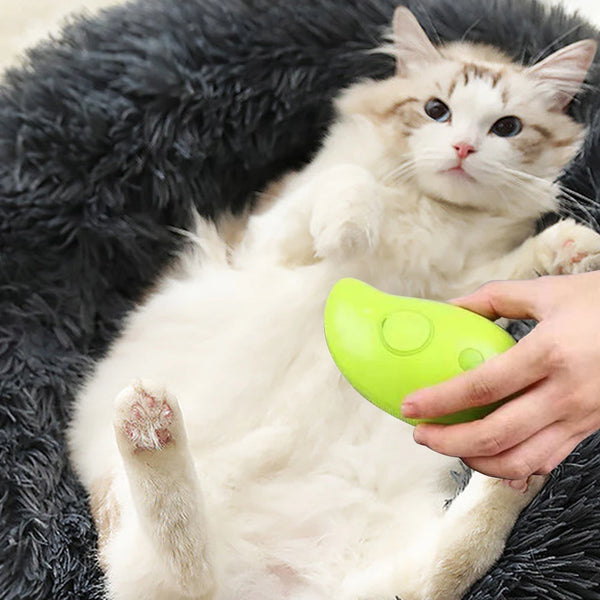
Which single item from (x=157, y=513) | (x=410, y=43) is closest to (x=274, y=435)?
(x=157, y=513)

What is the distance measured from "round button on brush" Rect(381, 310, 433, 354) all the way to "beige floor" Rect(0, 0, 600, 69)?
131cm

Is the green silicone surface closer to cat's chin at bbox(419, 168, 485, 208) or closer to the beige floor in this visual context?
cat's chin at bbox(419, 168, 485, 208)

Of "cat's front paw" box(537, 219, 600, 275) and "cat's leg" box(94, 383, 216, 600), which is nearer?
"cat's leg" box(94, 383, 216, 600)

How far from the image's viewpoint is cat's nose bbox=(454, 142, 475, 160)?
1.25m

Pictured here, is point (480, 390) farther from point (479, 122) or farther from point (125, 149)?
point (125, 149)

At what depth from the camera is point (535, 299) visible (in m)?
0.90

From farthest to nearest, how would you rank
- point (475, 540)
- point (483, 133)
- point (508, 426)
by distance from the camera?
point (483, 133) → point (475, 540) → point (508, 426)

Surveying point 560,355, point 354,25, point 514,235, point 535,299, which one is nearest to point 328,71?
point 354,25

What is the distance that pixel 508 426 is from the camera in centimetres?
78

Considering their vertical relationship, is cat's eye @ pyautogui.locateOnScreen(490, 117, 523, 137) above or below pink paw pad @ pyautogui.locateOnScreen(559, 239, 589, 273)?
above

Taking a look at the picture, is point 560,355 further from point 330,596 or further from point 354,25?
point 354,25

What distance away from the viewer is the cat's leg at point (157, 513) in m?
0.96

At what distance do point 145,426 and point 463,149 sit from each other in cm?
70

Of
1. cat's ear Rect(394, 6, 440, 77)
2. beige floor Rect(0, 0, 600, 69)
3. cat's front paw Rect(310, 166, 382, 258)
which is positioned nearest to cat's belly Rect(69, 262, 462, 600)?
cat's front paw Rect(310, 166, 382, 258)
